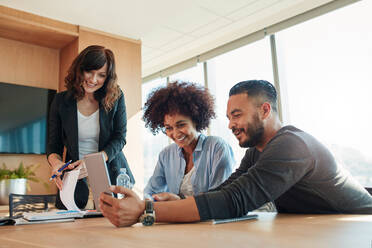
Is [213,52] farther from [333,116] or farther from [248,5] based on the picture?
[333,116]

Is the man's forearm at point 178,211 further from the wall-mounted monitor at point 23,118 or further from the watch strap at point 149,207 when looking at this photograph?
the wall-mounted monitor at point 23,118

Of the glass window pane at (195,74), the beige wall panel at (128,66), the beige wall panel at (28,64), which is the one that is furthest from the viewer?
the glass window pane at (195,74)

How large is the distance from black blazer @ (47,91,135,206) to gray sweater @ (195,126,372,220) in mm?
919

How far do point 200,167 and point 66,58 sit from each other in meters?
2.81

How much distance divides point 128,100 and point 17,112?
1.23 metres

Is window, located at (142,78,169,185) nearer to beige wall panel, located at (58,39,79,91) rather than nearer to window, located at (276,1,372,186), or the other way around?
beige wall panel, located at (58,39,79,91)

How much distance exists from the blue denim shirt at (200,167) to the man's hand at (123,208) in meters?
0.72

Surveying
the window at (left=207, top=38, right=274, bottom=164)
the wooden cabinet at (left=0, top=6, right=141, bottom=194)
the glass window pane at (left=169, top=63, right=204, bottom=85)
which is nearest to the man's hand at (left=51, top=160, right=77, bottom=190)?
the wooden cabinet at (left=0, top=6, right=141, bottom=194)

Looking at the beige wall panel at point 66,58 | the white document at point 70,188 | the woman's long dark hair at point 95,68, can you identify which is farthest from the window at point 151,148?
the white document at point 70,188

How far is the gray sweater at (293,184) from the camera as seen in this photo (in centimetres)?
96

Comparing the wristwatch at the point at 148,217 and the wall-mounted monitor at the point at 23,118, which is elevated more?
the wall-mounted monitor at the point at 23,118

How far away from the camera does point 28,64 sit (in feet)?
12.5

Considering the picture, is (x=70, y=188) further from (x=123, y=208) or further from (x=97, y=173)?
(x=123, y=208)

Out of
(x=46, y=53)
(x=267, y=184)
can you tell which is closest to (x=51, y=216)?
(x=267, y=184)
